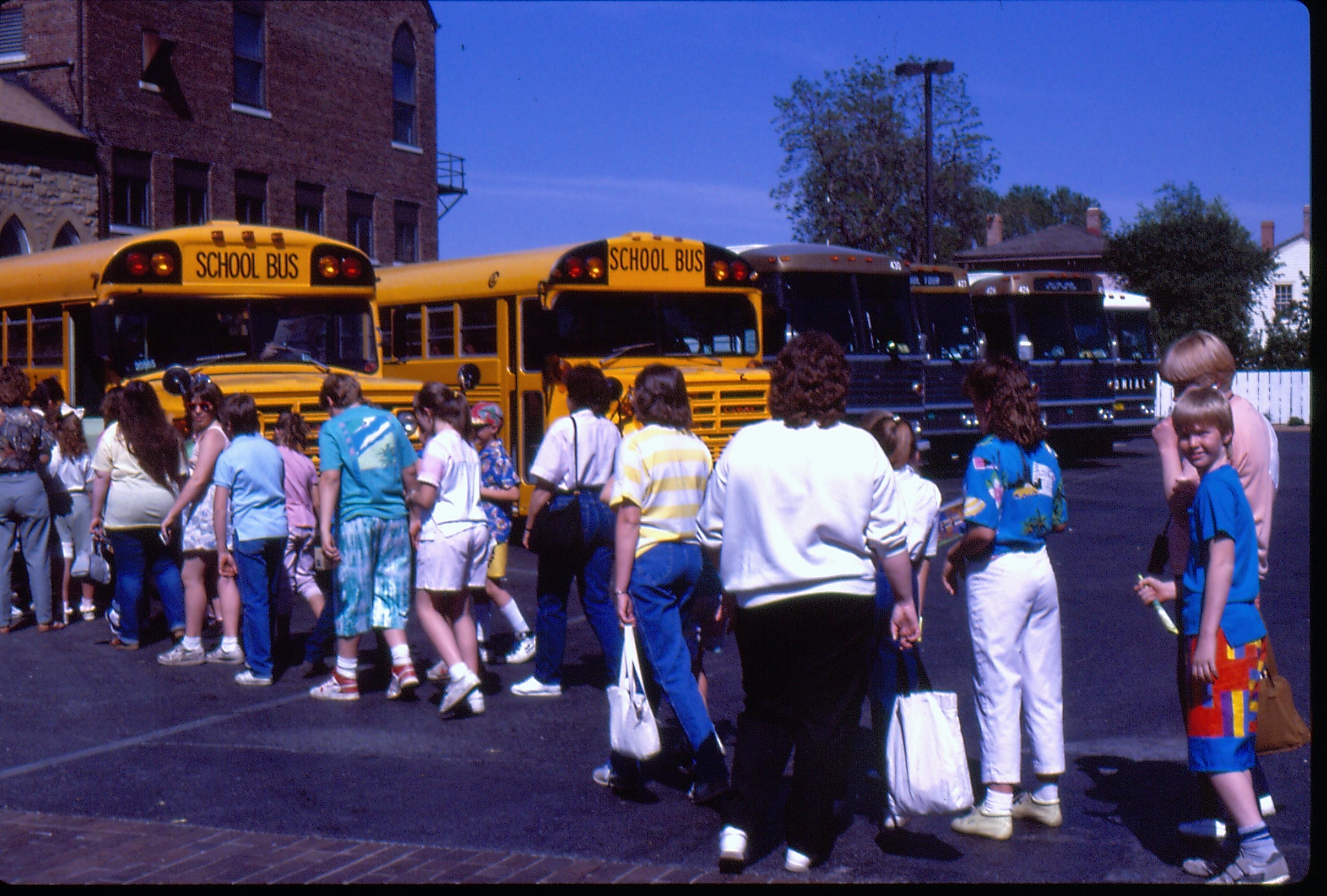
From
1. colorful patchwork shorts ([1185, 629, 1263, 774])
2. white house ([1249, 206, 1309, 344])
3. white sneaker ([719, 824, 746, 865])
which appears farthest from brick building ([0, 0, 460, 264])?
white house ([1249, 206, 1309, 344])

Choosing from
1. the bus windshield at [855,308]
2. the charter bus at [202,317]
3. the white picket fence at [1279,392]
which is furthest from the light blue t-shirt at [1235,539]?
the white picket fence at [1279,392]

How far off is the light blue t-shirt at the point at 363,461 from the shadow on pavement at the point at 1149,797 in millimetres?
3770

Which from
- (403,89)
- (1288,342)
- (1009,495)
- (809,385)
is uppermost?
(403,89)

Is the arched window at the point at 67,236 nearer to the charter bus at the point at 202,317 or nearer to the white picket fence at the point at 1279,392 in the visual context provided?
the charter bus at the point at 202,317

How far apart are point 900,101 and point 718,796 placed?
4595 cm

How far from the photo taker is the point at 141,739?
6.89m

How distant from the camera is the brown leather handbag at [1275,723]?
185 inches

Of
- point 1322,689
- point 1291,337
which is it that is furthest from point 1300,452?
point 1322,689

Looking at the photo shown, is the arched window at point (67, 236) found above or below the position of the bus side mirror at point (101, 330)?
above

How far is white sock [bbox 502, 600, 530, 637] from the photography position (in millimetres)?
8719

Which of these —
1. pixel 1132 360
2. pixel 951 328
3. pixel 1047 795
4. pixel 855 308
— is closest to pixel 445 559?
pixel 1047 795

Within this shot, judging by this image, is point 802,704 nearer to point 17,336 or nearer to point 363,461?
point 363,461

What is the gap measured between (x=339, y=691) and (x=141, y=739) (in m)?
1.13

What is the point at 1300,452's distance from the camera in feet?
89.0
